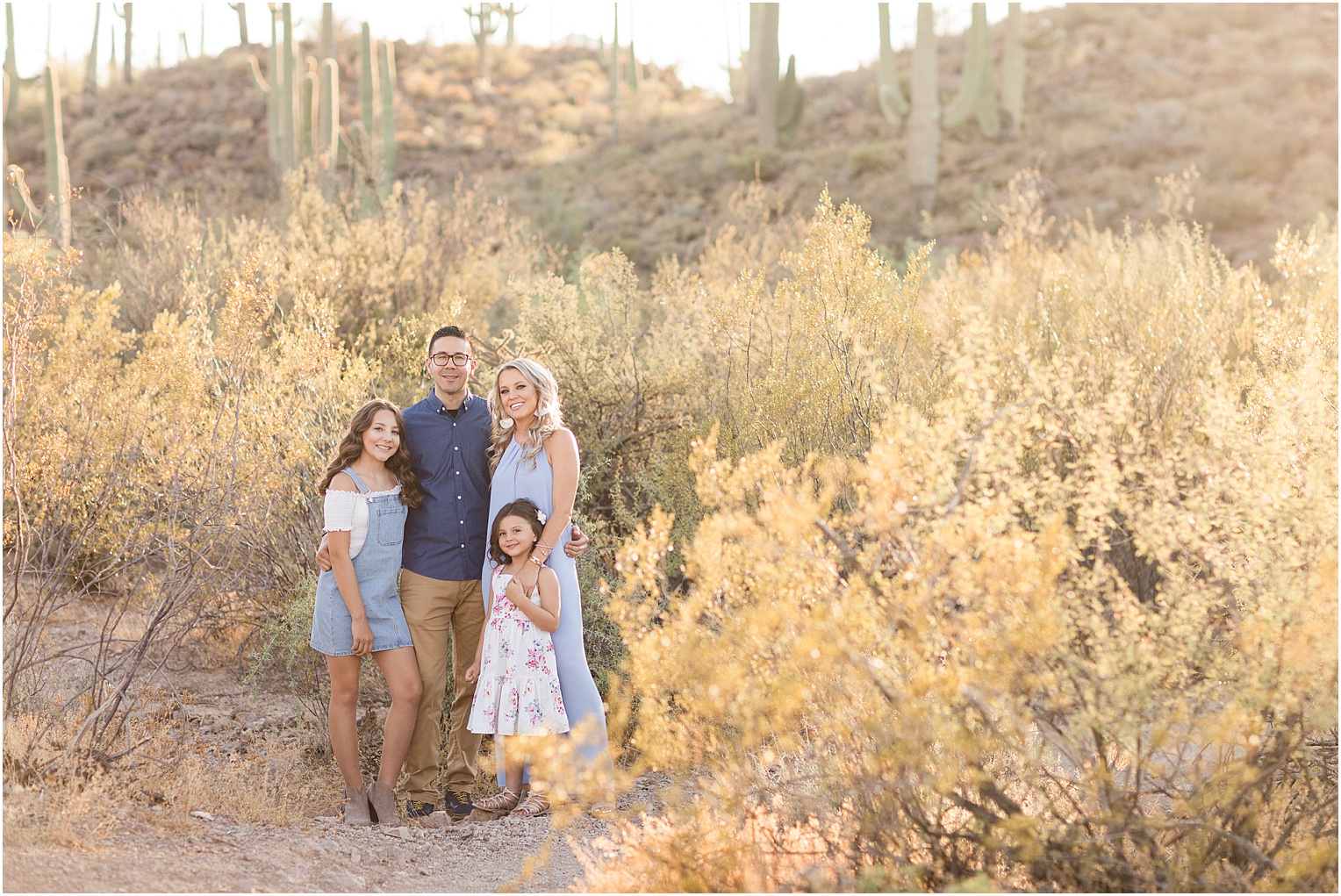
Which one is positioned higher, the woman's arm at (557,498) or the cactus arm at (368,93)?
the cactus arm at (368,93)

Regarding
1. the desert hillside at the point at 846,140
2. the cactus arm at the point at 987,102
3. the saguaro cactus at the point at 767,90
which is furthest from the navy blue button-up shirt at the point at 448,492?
the saguaro cactus at the point at 767,90

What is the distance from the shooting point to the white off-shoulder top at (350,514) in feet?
13.3

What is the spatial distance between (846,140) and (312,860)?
72.4 ft

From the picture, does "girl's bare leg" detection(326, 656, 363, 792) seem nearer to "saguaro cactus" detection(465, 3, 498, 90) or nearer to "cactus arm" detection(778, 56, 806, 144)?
"cactus arm" detection(778, 56, 806, 144)

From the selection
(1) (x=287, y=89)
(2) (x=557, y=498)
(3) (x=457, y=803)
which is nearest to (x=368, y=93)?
(1) (x=287, y=89)

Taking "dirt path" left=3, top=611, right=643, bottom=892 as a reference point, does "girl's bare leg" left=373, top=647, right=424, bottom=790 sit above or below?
above

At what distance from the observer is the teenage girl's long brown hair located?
4.14 meters

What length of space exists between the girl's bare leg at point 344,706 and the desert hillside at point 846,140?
1248 cm

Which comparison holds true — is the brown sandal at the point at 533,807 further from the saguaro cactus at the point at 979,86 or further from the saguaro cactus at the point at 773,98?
the saguaro cactus at the point at 773,98

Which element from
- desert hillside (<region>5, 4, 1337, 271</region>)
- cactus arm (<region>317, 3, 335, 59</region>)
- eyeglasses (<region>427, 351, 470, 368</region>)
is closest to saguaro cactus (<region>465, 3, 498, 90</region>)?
desert hillside (<region>5, 4, 1337, 271</region>)

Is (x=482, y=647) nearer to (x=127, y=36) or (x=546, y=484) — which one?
(x=546, y=484)

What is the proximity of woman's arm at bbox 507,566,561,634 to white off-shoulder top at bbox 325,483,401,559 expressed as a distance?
25.5 inches

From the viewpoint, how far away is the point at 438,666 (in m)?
4.27

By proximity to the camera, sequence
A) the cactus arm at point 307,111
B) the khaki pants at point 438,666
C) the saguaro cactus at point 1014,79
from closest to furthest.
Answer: the khaki pants at point 438,666 → the cactus arm at point 307,111 → the saguaro cactus at point 1014,79
